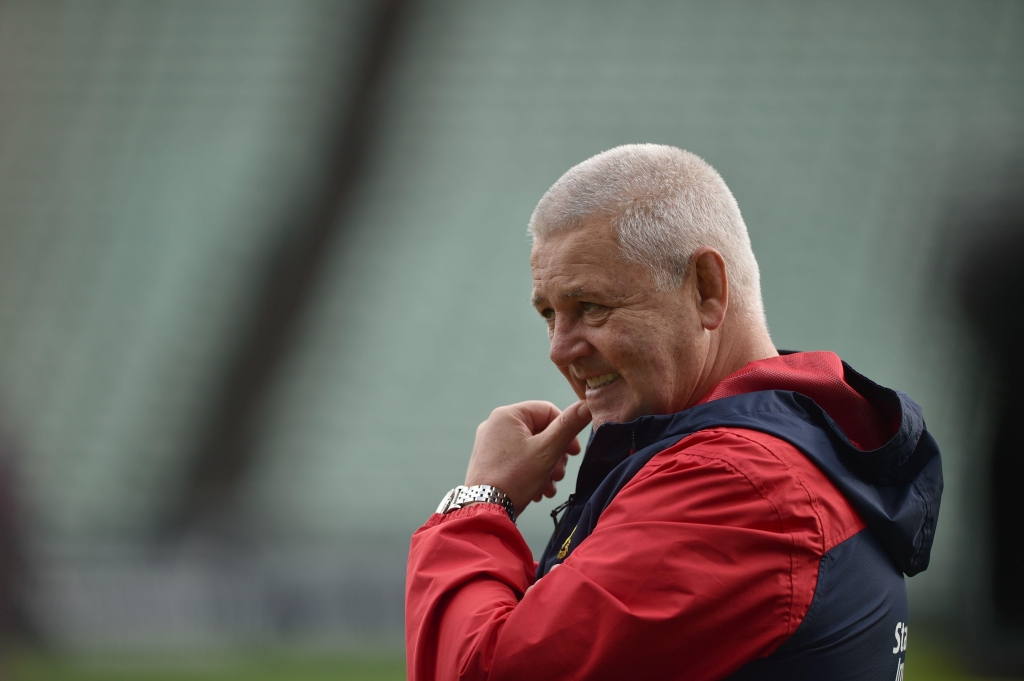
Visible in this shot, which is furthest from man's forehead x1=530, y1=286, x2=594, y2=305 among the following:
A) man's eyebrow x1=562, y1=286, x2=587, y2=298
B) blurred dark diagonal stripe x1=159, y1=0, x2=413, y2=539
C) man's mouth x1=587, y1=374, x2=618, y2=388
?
blurred dark diagonal stripe x1=159, y1=0, x2=413, y2=539

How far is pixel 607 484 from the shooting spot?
1.04 m

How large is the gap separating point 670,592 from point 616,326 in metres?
0.36

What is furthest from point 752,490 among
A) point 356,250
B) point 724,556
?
point 356,250

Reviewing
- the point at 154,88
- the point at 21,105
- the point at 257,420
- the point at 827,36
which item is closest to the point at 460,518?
the point at 257,420

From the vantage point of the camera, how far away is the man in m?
0.83

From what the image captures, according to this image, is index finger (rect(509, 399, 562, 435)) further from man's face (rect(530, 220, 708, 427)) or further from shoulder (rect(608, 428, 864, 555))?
shoulder (rect(608, 428, 864, 555))

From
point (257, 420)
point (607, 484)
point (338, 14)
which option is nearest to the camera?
point (607, 484)

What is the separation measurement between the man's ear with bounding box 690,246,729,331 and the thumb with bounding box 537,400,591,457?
0.20 meters

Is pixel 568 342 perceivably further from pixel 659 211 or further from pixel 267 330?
pixel 267 330

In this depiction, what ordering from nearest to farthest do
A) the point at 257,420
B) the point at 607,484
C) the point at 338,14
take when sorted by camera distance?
the point at 607,484 < the point at 257,420 < the point at 338,14

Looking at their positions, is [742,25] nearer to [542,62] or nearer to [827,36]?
[827,36]

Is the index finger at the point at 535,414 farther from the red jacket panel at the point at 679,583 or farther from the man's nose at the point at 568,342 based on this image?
the red jacket panel at the point at 679,583

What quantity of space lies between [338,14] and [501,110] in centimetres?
113

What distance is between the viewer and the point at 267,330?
16.4 feet
